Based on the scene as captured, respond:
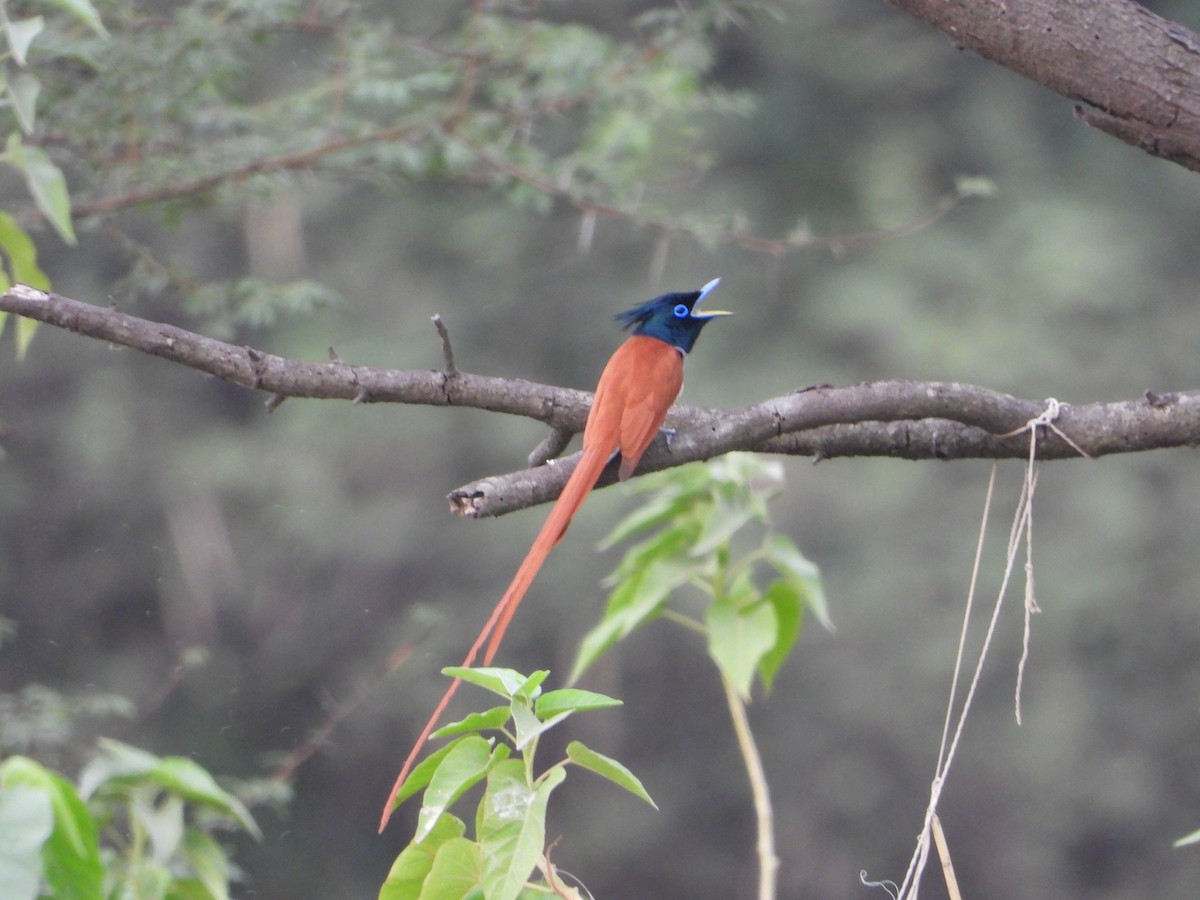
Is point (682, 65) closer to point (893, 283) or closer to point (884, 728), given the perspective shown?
point (893, 283)

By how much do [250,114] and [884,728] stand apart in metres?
5.57

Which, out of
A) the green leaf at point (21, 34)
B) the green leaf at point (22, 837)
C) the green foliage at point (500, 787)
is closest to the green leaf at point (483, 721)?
the green foliage at point (500, 787)

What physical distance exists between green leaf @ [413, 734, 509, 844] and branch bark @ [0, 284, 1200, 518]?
323 mm

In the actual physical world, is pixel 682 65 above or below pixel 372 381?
below

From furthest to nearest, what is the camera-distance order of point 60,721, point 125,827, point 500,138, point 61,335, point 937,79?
point 937,79 → point 61,335 → point 125,827 → point 500,138 → point 60,721

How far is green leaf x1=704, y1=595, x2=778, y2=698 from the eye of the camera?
1.93 meters

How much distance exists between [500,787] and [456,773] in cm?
4

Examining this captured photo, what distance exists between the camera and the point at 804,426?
1.63 meters

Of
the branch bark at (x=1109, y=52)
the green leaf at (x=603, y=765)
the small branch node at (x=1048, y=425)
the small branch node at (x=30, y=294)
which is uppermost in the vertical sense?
the branch bark at (x=1109, y=52)

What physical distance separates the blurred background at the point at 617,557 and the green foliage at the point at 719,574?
522cm

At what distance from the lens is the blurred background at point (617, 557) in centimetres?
757

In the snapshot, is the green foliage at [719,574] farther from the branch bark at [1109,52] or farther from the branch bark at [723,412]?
the branch bark at [1109,52]

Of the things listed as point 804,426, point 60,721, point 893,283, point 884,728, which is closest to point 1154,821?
point 884,728

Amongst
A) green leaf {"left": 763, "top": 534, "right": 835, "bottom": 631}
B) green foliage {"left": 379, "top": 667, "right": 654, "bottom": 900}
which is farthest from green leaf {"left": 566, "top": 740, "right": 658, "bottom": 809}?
green leaf {"left": 763, "top": 534, "right": 835, "bottom": 631}
